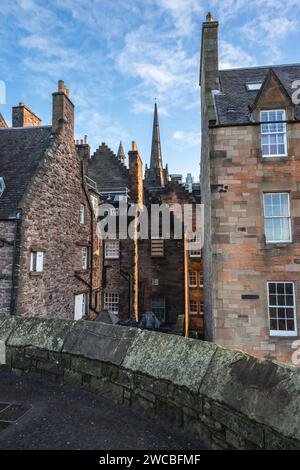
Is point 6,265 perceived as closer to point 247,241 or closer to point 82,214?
point 82,214

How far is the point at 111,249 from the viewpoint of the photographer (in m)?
25.2

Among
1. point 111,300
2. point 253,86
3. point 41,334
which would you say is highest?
point 253,86

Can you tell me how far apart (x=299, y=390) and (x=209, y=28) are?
18711mm

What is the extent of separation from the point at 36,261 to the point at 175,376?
12.5 meters

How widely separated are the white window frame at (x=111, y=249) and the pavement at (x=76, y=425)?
21.0 meters

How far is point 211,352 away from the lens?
3.24m

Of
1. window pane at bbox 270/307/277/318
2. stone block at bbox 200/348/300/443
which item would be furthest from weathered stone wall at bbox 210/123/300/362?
stone block at bbox 200/348/300/443

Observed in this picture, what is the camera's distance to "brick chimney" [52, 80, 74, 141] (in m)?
17.2

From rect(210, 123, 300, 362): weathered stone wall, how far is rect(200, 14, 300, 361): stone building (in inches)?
1.5

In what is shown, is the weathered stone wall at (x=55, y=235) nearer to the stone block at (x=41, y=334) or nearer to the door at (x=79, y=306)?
the door at (x=79, y=306)

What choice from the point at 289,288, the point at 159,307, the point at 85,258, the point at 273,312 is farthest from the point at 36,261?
the point at 159,307

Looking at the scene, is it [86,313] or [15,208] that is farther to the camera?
[86,313]

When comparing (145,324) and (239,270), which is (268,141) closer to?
(239,270)

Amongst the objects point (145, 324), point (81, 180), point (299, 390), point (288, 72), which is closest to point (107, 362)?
point (299, 390)
